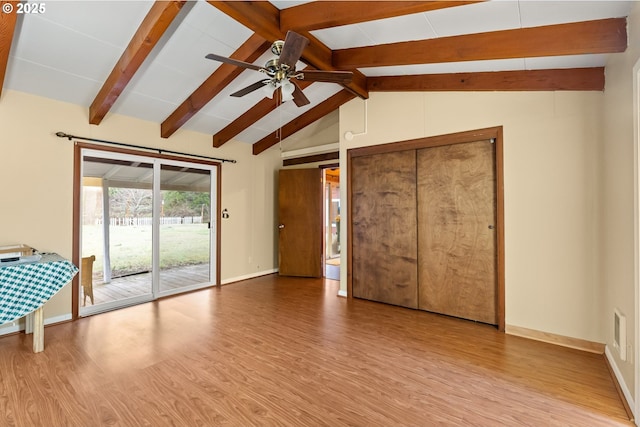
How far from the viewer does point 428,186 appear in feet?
11.8

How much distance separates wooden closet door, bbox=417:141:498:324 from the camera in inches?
125

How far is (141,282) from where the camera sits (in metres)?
4.25

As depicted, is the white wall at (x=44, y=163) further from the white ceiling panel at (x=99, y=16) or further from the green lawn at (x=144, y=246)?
the white ceiling panel at (x=99, y=16)

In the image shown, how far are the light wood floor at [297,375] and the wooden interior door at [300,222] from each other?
2203 mm

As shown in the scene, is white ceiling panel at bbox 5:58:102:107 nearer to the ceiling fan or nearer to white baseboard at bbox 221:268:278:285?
the ceiling fan

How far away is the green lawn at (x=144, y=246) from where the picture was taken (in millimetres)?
3764

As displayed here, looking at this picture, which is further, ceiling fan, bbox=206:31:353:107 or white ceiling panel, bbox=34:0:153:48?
white ceiling panel, bbox=34:0:153:48

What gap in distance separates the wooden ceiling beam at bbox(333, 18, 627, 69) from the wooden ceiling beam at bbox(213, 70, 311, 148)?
136 centimetres

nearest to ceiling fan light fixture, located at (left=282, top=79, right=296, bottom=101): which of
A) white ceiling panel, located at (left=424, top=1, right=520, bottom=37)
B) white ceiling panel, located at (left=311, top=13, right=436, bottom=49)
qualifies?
white ceiling panel, located at (left=311, top=13, right=436, bottom=49)

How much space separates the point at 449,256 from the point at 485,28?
2310 mm

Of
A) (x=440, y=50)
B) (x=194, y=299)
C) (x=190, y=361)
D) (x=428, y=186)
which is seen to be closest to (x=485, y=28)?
(x=440, y=50)

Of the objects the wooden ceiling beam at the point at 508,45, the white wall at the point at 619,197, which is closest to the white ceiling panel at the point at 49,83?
the wooden ceiling beam at the point at 508,45

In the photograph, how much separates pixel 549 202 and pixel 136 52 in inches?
163

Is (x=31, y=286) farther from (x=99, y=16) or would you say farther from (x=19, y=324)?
(x=99, y=16)
